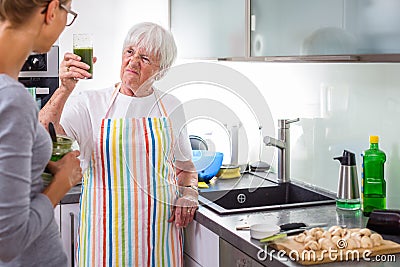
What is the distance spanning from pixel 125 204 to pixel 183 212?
0.20 meters

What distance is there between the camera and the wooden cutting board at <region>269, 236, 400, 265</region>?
1.53 metres

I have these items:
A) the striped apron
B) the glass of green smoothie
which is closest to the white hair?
the glass of green smoothie

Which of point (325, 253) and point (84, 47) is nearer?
point (325, 253)

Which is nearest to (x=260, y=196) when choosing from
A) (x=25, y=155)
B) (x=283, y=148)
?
(x=283, y=148)

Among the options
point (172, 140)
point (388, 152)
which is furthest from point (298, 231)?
point (172, 140)

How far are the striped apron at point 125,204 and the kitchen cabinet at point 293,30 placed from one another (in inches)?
21.5

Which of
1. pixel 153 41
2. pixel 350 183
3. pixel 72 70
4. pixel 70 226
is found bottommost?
pixel 70 226

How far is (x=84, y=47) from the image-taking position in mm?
2053

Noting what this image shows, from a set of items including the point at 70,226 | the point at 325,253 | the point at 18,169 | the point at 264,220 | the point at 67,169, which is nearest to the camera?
the point at 18,169

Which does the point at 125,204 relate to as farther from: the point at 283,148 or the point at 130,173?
the point at 283,148

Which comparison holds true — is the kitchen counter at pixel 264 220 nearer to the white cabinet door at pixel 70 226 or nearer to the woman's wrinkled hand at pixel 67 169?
the woman's wrinkled hand at pixel 67 169

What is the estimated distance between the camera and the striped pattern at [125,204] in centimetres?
210

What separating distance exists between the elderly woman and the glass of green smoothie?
7 cm

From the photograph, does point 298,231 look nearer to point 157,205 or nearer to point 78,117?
point 157,205
